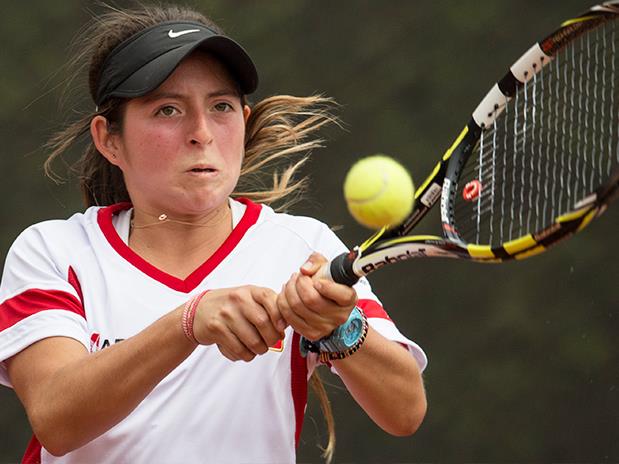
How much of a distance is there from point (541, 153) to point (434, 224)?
132 cm

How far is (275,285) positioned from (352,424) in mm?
1936

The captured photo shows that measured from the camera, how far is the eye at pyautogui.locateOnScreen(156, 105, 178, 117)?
2.25 m

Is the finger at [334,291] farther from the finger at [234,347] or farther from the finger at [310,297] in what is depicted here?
the finger at [234,347]

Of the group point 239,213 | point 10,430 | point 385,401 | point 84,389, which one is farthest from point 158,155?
point 10,430

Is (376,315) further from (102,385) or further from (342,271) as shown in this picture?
(102,385)

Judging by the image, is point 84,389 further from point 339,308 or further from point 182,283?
point 339,308

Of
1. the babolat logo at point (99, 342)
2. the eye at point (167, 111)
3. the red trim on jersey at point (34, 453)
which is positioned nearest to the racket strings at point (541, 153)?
the eye at point (167, 111)

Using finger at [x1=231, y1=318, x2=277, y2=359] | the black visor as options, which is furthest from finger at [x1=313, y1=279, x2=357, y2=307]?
the black visor

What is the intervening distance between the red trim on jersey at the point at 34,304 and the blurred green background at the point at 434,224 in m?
1.88

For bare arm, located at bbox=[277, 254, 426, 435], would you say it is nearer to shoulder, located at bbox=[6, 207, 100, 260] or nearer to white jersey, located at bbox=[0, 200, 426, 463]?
white jersey, located at bbox=[0, 200, 426, 463]

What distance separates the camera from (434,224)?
404cm

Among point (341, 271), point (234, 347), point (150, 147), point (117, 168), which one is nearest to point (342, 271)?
point (341, 271)

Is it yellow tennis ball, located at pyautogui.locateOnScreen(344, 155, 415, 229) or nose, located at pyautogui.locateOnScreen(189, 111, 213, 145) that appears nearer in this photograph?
yellow tennis ball, located at pyautogui.locateOnScreen(344, 155, 415, 229)

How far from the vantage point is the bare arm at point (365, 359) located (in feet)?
6.02
